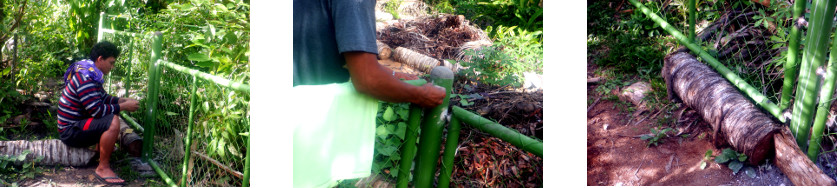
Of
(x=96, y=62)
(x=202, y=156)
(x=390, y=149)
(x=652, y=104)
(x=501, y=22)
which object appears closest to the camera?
(x=390, y=149)

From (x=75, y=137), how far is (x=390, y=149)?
1865mm

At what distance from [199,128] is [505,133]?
4.21 ft

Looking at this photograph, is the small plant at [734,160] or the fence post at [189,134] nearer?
the small plant at [734,160]

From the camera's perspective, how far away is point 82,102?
2.50 meters

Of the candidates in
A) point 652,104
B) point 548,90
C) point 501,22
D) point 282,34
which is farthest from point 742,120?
point 501,22

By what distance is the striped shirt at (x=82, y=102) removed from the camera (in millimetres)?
2473

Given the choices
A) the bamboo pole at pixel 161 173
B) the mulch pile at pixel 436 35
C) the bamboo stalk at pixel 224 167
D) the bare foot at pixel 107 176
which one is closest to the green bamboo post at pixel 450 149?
the bamboo stalk at pixel 224 167

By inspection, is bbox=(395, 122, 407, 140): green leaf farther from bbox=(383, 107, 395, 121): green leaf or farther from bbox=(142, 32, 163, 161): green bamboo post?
bbox=(142, 32, 163, 161): green bamboo post

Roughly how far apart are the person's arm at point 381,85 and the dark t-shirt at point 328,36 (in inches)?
1.1

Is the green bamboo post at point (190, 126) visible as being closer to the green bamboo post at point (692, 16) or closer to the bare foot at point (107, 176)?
the bare foot at point (107, 176)

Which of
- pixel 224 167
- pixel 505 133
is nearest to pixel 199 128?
pixel 224 167

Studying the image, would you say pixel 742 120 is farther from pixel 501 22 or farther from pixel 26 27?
pixel 26 27

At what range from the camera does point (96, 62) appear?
2.59 meters

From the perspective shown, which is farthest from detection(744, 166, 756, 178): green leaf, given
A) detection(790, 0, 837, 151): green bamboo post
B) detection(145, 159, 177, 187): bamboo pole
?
detection(145, 159, 177, 187): bamboo pole
